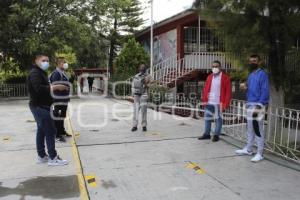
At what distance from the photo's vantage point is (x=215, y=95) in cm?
867

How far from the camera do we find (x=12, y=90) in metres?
25.6

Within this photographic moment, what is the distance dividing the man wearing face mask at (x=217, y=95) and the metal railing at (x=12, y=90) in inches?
755

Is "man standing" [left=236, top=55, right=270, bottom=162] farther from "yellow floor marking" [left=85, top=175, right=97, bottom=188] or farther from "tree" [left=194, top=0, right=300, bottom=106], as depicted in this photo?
"yellow floor marking" [left=85, top=175, right=97, bottom=188]

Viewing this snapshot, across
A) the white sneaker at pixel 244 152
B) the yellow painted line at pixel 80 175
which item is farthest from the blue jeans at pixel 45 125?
the white sneaker at pixel 244 152

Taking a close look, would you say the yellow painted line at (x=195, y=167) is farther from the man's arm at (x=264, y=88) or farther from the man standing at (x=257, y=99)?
the man's arm at (x=264, y=88)

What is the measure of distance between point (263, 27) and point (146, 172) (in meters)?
3.48

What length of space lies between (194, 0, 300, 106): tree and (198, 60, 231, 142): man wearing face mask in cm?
63

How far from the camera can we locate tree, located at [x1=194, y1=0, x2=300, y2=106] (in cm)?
738

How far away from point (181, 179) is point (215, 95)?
307cm

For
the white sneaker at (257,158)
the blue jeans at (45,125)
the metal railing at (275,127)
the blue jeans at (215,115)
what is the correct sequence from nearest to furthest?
1. the blue jeans at (45,125)
2. the white sneaker at (257,158)
3. the metal railing at (275,127)
4. the blue jeans at (215,115)

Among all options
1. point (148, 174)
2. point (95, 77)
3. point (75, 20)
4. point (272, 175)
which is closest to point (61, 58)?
point (148, 174)

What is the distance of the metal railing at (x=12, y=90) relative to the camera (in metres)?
A: 25.3

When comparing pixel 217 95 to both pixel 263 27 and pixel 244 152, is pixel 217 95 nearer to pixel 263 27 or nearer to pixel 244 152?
pixel 244 152

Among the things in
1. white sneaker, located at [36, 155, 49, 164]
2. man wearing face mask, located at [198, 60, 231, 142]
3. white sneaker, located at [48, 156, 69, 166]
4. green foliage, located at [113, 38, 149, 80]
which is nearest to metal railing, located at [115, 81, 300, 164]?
man wearing face mask, located at [198, 60, 231, 142]
